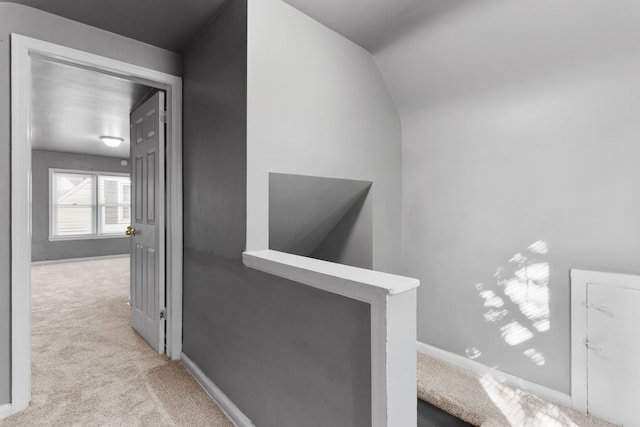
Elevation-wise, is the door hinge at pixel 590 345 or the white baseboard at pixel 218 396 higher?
the door hinge at pixel 590 345

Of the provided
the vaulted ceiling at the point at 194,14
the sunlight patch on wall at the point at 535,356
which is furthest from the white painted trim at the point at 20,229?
the sunlight patch on wall at the point at 535,356

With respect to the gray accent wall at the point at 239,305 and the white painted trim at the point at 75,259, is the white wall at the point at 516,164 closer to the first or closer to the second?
the gray accent wall at the point at 239,305

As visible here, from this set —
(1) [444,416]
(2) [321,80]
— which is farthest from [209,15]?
(1) [444,416]

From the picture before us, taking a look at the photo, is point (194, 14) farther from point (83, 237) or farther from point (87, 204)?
point (83, 237)

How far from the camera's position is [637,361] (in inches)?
64.6

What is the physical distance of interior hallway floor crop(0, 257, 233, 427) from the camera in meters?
1.65

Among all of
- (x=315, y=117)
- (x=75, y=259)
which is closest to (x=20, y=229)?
(x=315, y=117)

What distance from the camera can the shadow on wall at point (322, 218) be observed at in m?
1.95

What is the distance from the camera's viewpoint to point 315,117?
1.92 meters

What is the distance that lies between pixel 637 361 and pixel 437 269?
1163mm

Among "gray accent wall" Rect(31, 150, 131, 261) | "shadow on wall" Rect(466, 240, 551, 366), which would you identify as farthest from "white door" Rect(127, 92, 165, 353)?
"gray accent wall" Rect(31, 150, 131, 261)

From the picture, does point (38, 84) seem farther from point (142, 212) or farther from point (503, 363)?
point (503, 363)

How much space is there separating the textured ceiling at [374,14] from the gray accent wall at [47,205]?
642 cm
